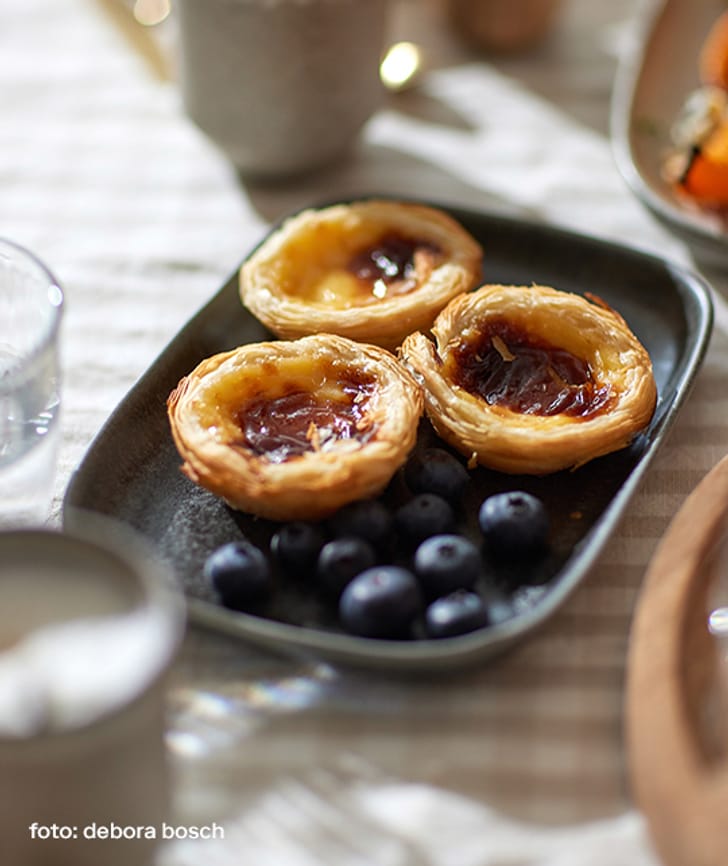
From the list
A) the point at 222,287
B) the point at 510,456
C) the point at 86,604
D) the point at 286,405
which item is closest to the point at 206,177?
the point at 222,287

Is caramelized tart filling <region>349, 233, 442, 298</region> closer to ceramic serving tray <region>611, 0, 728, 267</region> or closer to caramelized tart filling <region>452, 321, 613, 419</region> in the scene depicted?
caramelized tart filling <region>452, 321, 613, 419</region>

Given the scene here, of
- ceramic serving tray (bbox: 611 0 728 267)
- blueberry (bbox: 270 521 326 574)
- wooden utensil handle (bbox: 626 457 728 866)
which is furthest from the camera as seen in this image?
ceramic serving tray (bbox: 611 0 728 267)

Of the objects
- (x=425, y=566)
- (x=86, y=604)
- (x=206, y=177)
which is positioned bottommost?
(x=206, y=177)

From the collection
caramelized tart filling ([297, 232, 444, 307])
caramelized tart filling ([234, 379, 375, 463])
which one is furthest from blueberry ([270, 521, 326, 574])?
caramelized tart filling ([297, 232, 444, 307])

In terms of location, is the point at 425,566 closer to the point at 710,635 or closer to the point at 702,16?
the point at 710,635

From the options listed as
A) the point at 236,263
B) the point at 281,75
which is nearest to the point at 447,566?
the point at 236,263

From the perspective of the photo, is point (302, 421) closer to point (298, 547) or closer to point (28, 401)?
point (298, 547)
